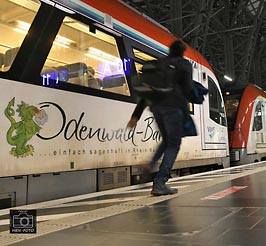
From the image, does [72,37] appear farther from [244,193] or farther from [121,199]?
[244,193]

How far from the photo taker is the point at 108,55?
5055 mm

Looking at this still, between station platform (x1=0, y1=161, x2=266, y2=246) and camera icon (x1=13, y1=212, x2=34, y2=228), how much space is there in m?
0.06

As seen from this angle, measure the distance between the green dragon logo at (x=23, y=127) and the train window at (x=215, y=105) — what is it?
16.0ft

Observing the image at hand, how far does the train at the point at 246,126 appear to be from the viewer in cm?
1041

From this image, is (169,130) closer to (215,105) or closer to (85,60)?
(85,60)

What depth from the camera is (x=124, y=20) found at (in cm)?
535

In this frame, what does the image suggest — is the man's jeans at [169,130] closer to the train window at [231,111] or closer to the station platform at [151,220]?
the station platform at [151,220]

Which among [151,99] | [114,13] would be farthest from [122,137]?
[114,13]

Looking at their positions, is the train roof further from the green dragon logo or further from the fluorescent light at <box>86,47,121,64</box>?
the green dragon logo

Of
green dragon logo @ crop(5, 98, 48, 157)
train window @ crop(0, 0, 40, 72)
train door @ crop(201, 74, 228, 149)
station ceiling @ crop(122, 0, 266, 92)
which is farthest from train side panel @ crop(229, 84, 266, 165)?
train window @ crop(0, 0, 40, 72)

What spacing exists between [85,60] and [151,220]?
2.59 meters

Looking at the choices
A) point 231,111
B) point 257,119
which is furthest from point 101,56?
point 257,119

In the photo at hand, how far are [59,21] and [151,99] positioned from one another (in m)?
1.38

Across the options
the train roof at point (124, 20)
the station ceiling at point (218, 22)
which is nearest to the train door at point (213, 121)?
the train roof at point (124, 20)
